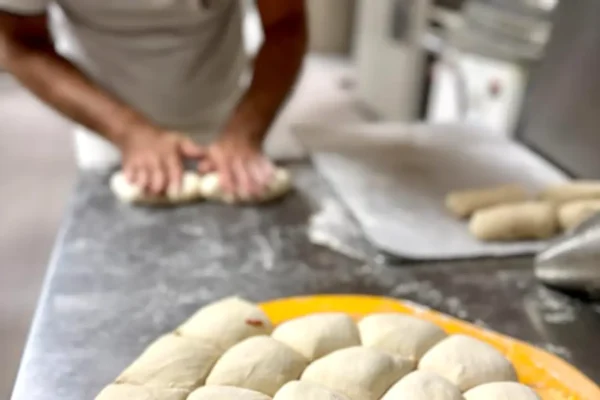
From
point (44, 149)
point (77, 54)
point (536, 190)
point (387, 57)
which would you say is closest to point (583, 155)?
point (536, 190)

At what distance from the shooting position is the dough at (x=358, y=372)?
56 centimetres

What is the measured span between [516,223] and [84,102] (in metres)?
0.63

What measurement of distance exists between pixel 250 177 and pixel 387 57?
161 cm

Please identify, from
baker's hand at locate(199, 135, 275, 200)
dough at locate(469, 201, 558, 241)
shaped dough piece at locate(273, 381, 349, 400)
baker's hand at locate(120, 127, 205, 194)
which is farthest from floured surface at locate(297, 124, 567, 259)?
shaped dough piece at locate(273, 381, 349, 400)

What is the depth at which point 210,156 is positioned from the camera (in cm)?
101

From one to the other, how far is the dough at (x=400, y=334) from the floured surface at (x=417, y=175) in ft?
0.69

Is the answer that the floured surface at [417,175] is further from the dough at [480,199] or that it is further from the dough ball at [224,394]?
the dough ball at [224,394]

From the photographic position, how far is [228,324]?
62 cm

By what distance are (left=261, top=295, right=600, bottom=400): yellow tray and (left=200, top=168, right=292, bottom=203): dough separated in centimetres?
28

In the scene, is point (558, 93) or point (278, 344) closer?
point (278, 344)

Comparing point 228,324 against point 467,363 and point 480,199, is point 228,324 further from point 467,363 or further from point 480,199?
point 480,199

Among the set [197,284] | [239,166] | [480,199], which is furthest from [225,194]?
[480,199]

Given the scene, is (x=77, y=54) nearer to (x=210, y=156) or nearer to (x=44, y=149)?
(x=210, y=156)

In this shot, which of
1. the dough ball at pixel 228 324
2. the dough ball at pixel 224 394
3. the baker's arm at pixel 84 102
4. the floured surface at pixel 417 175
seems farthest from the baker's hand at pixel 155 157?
the dough ball at pixel 224 394
